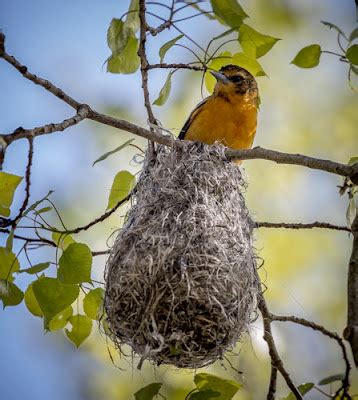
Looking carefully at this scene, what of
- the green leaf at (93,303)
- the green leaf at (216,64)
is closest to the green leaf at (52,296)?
the green leaf at (93,303)

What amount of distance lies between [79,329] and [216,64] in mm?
1374

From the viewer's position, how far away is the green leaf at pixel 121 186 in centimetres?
329

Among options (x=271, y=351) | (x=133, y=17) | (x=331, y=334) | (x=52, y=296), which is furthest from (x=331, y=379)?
(x=133, y=17)

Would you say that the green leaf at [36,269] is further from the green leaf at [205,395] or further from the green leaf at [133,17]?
the green leaf at [133,17]

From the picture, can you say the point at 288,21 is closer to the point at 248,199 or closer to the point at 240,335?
the point at 248,199

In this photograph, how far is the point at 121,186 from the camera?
3.32 m

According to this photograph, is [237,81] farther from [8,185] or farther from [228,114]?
[8,185]

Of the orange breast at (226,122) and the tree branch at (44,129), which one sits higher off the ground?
the orange breast at (226,122)

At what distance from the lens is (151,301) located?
2.75m

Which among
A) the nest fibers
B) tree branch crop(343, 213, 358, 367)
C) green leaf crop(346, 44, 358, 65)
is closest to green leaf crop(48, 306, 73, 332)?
the nest fibers

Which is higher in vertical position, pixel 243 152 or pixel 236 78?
pixel 236 78

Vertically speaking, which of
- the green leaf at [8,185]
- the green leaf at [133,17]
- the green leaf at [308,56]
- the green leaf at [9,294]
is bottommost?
the green leaf at [9,294]

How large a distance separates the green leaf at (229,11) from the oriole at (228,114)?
1.57 meters

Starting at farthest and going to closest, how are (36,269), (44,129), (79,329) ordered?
1. (79,329)
2. (36,269)
3. (44,129)
